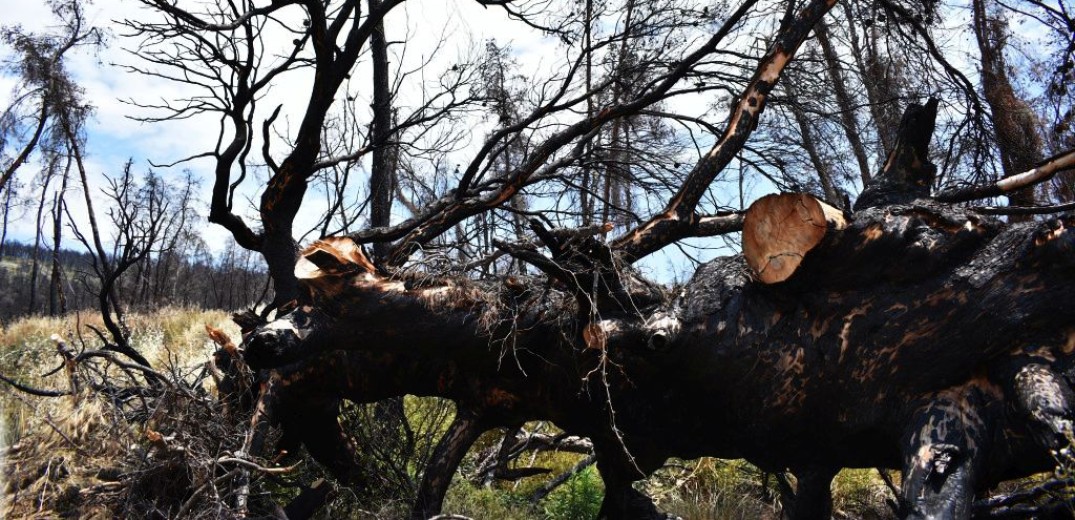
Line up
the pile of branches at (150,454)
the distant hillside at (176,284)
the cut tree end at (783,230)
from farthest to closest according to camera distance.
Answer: the distant hillside at (176,284) < the pile of branches at (150,454) < the cut tree end at (783,230)

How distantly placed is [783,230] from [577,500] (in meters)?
3.34

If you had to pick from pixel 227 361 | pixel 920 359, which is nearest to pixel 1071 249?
pixel 920 359

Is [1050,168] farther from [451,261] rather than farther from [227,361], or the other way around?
[227,361]

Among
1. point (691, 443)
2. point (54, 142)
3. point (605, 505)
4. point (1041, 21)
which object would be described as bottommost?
point (605, 505)

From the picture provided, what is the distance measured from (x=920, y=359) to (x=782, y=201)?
3.21 ft

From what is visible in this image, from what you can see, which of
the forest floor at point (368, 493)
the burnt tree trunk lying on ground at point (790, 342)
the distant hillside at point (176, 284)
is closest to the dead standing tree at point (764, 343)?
the burnt tree trunk lying on ground at point (790, 342)

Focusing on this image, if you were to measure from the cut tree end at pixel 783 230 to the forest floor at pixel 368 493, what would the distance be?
2.16 meters

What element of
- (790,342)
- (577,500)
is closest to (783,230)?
(790,342)

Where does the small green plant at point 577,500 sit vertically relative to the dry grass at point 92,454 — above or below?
below

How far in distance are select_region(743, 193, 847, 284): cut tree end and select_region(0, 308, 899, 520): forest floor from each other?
2.16m

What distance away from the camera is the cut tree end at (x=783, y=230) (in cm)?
383

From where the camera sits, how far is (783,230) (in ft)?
13.0

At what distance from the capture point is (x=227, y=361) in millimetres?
5773

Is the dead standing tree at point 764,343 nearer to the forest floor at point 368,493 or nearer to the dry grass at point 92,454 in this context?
the dry grass at point 92,454
